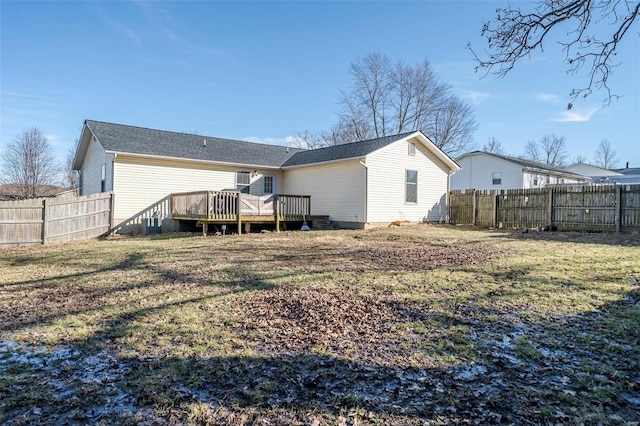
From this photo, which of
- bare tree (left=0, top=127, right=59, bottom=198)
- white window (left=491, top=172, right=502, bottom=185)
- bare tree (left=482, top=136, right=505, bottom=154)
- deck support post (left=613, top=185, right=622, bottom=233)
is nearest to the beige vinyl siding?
deck support post (left=613, top=185, right=622, bottom=233)

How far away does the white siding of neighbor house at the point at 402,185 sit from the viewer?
15.9 metres

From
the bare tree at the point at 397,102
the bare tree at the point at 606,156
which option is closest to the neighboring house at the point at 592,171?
the bare tree at the point at 397,102

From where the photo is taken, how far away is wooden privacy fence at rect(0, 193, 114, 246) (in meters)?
10.8

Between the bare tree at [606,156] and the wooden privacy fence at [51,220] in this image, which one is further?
the bare tree at [606,156]

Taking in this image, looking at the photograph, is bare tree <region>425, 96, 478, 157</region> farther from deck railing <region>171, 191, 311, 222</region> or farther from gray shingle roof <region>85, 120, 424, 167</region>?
deck railing <region>171, 191, 311, 222</region>

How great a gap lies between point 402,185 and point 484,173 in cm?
1245

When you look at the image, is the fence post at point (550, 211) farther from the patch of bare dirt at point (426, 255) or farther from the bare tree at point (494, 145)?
the bare tree at point (494, 145)

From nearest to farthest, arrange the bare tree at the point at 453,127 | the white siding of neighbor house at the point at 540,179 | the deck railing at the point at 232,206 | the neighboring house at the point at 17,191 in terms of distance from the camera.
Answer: the deck railing at the point at 232,206 → the white siding of neighbor house at the point at 540,179 → the neighboring house at the point at 17,191 → the bare tree at the point at 453,127

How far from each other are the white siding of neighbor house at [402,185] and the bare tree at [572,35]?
34.9 ft

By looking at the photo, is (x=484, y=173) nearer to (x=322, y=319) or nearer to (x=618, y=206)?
(x=618, y=206)

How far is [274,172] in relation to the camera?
19.4 meters

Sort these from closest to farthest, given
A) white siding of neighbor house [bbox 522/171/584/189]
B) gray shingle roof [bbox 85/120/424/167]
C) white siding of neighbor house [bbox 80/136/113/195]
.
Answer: white siding of neighbor house [bbox 80/136/113/195] → gray shingle roof [bbox 85/120/424/167] → white siding of neighbor house [bbox 522/171/584/189]

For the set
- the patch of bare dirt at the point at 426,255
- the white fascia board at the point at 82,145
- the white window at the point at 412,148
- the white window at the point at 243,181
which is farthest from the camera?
the white window at the point at 243,181

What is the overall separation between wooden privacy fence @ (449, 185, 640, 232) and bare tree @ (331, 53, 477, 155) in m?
16.9
